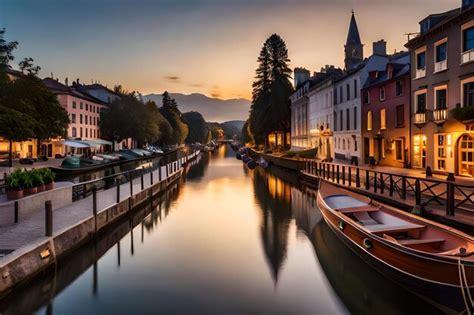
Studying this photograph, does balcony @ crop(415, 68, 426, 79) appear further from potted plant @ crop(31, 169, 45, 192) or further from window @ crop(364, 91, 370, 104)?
potted plant @ crop(31, 169, 45, 192)

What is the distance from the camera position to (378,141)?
37.0 m

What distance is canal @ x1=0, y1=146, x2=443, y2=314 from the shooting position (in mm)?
9539

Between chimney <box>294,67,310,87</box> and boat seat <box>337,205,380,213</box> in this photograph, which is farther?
chimney <box>294,67,310,87</box>

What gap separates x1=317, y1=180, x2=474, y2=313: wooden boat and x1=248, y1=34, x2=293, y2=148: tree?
2109 inches

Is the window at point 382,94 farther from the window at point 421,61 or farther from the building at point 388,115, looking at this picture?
the window at point 421,61

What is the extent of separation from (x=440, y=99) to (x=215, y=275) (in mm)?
22635

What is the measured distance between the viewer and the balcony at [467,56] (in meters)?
23.0

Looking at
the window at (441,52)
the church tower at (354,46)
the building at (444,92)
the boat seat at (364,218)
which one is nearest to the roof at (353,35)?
the church tower at (354,46)

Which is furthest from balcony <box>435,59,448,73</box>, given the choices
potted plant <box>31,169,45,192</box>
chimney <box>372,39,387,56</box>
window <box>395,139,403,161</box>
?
potted plant <box>31,169,45,192</box>

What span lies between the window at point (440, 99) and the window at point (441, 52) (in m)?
2.29

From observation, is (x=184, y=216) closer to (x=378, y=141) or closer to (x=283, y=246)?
(x=283, y=246)

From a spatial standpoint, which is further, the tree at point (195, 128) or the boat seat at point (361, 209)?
the tree at point (195, 128)

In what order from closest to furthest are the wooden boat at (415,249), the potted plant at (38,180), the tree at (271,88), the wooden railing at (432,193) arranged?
the wooden boat at (415,249) → the wooden railing at (432,193) → the potted plant at (38,180) → the tree at (271,88)

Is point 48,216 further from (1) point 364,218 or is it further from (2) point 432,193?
(2) point 432,193
